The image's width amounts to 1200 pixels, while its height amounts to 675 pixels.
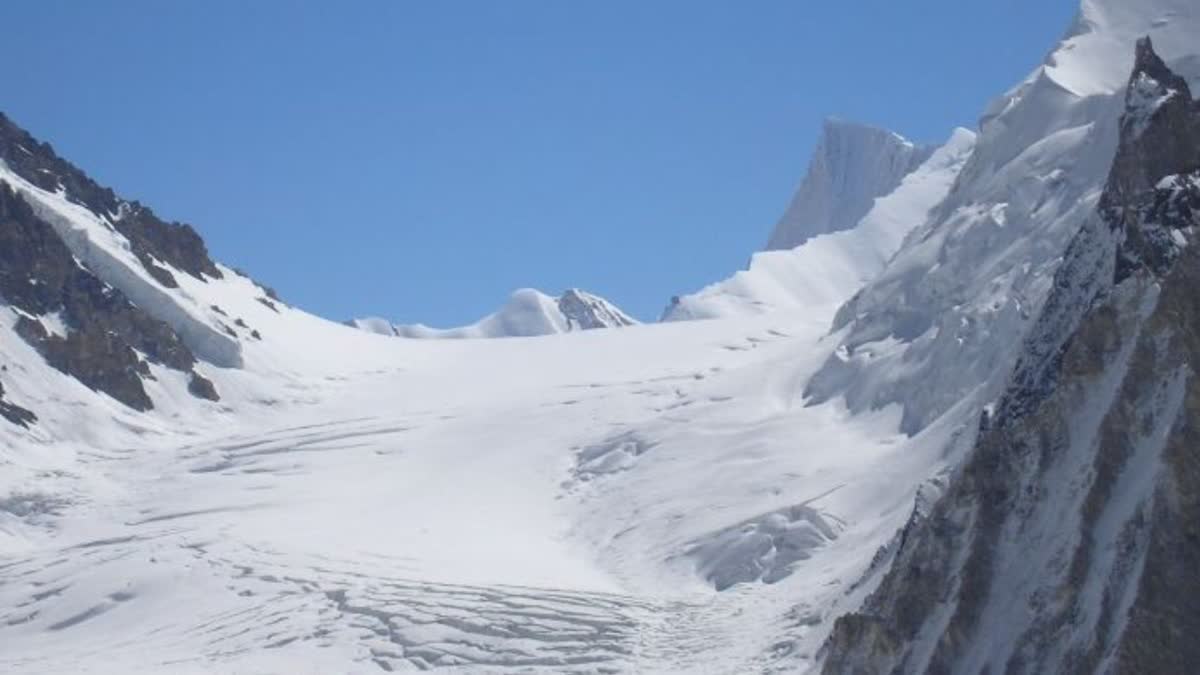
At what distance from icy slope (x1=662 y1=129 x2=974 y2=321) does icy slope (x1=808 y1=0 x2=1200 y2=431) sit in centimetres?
5153

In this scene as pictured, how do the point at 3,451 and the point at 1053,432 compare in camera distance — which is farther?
the point at 3,451

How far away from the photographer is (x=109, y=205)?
12244 centimetres

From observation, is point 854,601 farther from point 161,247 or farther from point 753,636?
point 161,247

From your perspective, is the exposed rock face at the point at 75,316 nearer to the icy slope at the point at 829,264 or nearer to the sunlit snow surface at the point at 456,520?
the sunlit snow surface at the point at 456,520

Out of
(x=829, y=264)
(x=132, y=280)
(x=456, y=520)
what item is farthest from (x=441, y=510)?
(x=829, y=264)

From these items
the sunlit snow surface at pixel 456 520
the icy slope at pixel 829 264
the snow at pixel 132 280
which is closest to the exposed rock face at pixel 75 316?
the sunlit snow surface at pixel 456 520

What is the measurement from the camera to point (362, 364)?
380 feet

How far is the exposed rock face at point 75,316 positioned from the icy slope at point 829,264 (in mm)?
49555

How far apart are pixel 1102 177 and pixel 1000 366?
11535 millimetres

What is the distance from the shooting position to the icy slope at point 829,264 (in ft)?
476

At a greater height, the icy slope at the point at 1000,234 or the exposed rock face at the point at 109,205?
the exposed rock face at the point at 109,205

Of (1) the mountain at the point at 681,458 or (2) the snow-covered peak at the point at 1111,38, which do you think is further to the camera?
(2) the snow-covered peak at the point at 1111,38

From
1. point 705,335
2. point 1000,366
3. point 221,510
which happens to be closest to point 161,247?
point 705,335

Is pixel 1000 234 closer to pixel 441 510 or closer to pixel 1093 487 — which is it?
pixel 441 510
